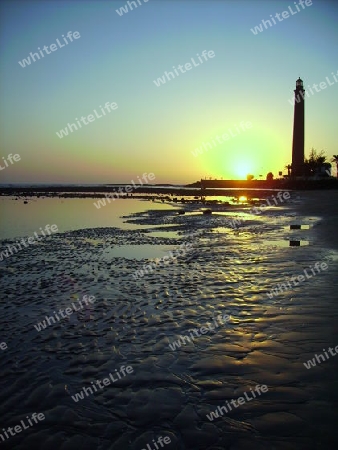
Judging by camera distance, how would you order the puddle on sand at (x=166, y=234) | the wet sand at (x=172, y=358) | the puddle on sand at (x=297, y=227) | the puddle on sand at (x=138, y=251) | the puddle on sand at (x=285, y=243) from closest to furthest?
1. the wet sand at (x=172, y=358)
2. the puddle on sand at (x=138, y=251)
3. the puddle on sand at (x=285, y=243)
4. the puddle on sand at (x=166, y=234)
5. the puddle on sand at (x=297, y=227)

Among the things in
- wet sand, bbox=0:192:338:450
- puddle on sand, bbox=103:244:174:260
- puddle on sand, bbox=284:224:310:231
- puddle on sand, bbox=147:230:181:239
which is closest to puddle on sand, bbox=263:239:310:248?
wet sand, bbox=0:192:338:450

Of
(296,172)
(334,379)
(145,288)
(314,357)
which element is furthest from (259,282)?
(296,172)

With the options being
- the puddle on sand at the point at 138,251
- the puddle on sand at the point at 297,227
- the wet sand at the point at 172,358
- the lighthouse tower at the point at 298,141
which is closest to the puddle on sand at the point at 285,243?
the wet sand at the point at 172,358

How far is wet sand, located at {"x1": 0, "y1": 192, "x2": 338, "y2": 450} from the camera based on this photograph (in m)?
4.71

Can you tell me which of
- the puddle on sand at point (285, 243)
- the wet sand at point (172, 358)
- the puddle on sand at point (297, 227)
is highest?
the wet sand at point (172, 358)

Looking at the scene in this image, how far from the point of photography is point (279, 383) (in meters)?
5.71

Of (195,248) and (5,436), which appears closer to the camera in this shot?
(5,436)

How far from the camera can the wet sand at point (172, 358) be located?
471cm

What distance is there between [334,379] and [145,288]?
727cm

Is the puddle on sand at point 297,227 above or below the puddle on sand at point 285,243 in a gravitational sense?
below

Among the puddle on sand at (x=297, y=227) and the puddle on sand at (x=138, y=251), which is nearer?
the puddle on sand at (x=138, y=251)

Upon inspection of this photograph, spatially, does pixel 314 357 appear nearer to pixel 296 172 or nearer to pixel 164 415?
pixel 164 415

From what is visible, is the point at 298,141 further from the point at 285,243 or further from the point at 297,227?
the point at 285,243

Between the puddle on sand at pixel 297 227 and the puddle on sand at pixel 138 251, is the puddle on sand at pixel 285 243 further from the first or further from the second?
the puddle on sand at pixel 138 251
